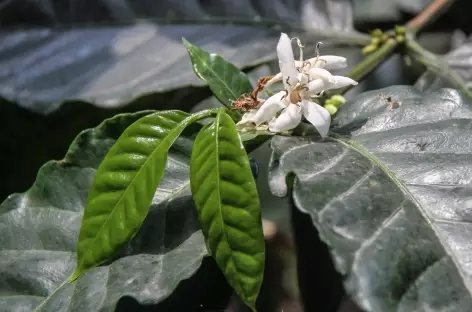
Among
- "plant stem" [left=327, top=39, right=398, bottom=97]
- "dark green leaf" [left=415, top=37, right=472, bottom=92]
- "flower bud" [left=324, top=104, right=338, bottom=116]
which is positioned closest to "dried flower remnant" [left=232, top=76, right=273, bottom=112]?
"flower bud" [left=324, top=104, right=338, bottom=116]

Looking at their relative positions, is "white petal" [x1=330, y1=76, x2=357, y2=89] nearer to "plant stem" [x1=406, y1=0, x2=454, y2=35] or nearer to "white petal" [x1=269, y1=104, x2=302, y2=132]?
"white petal" [x1=269, y1=104, x2=302, y2=132]

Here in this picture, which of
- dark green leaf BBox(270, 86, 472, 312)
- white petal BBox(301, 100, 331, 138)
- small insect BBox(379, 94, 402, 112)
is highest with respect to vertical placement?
white petal BBox(301, 100, 331, 138)

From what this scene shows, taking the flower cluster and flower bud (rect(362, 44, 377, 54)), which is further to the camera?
flower bud (rect(362, 44, 377, 54))

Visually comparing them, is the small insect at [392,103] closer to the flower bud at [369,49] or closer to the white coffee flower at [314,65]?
the white coffee flower at [314,65]

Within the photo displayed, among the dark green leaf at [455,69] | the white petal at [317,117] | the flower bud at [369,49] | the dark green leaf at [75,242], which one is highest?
the white petal at [317,117]

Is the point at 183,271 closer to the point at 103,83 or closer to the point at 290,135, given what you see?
the point at 290,135

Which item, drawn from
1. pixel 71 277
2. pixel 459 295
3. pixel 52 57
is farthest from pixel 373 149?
pixel 52 57

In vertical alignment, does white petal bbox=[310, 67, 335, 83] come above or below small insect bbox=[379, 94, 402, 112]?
above

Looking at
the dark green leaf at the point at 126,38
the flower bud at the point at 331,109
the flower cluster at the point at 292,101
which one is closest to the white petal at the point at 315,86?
the flower cluster at the point at 292,101
